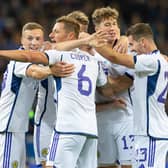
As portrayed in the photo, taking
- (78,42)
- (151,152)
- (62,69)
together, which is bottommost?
(151,152)

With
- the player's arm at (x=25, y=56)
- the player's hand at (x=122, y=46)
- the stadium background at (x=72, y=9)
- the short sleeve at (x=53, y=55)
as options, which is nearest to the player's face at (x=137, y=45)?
the player's hand at (x=122, y=46)

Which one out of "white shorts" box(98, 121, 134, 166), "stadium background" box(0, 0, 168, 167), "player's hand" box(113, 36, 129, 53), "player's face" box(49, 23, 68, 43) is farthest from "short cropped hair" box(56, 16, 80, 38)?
"stadium background" box(0, 0, 168, 167)

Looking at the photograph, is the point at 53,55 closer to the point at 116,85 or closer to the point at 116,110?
the point at 116,85

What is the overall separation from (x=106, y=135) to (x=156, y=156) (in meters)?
1.14

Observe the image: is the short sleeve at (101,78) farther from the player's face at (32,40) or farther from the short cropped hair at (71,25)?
the player's face at (32,40)

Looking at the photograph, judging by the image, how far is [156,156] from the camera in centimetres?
962

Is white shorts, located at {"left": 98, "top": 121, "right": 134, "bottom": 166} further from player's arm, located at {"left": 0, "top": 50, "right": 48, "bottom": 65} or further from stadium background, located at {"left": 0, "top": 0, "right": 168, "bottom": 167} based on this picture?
stadium background, located at {"left": 0, "top": 0, "right": 168, "bottom": 167}

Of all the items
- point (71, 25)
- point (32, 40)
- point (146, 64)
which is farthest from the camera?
point (32, 40)

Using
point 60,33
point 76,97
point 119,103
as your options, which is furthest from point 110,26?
point 76,97

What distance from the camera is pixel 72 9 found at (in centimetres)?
1891

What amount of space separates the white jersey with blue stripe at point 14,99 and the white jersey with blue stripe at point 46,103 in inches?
12.8

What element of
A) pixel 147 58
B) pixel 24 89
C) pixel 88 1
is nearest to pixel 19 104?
pixel 24 89

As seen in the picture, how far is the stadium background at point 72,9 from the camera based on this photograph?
18.3 metres

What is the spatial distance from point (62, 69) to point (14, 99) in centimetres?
97
